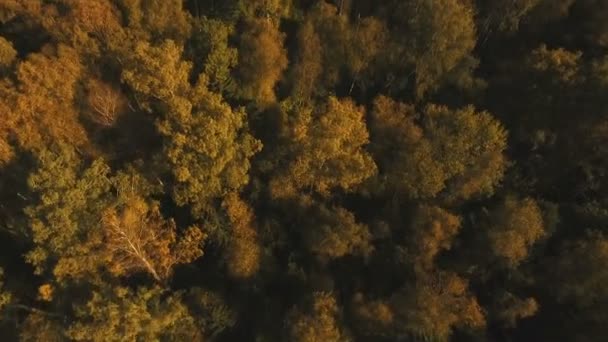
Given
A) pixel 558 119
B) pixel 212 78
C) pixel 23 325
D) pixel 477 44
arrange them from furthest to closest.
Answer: pixel 477 44 < pixel 212 78 < pixel 558 119 < pixel 23 325

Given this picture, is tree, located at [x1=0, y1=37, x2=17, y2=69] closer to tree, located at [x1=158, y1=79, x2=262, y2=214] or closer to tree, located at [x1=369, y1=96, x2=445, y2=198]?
tree, located at [x1=158, y1=79, x2=262, y2=214]

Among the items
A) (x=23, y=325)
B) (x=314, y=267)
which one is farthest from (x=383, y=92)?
(x=23, y=325)

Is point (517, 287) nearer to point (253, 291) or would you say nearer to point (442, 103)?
point (442, 103)

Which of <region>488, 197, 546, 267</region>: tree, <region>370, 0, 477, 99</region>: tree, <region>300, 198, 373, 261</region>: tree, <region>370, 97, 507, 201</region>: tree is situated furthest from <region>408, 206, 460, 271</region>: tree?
<region>370, 0, 477, 99</region>: tree

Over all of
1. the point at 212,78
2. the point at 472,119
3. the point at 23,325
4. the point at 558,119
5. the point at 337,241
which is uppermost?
the point at 558,119

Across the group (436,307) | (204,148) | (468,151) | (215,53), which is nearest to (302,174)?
(204,148)

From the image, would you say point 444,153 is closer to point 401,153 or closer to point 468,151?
point 468,151
